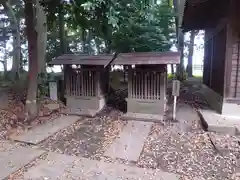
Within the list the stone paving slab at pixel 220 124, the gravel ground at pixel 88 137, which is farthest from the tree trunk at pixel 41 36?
the stone paving slab at pixel 220 124

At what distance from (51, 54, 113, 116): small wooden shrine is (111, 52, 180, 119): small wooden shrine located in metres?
0.81

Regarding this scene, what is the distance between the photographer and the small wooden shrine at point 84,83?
6.79 meters

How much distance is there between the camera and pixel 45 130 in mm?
5379

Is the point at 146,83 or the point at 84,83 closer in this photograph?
the point at 146,83

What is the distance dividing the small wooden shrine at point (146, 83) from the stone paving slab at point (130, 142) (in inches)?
22.5

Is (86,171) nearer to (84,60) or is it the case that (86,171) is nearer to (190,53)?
(84,60)

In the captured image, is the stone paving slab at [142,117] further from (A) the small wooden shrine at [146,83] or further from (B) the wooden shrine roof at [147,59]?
(B) the wooden shrine roof at [147,59]

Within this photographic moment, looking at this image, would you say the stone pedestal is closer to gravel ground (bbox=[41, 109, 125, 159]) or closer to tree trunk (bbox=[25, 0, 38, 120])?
tree trunk (bbox=[25, 0, 38, 120])

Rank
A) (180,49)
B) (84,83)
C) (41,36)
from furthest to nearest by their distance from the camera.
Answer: (180,49), (41,36), (84,83)

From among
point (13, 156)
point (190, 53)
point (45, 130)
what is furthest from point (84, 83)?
point (190, 53)

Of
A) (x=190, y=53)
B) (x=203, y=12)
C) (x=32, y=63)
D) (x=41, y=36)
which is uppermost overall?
(x=203, y=12)

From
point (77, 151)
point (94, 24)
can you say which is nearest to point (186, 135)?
point (77, 151)

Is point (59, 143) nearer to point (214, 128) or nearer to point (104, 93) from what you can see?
point (104, 93)

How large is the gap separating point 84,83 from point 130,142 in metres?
2.97
